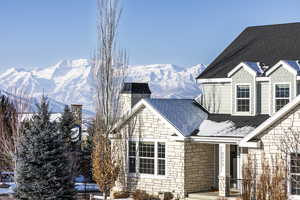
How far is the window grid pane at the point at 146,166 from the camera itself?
87.7ft

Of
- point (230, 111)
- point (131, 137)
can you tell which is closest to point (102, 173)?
point (131, 137)

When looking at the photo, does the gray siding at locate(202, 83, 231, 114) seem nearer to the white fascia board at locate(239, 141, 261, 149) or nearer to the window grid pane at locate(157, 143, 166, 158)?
the window grid pane at locate(157, 143, 166, 158)

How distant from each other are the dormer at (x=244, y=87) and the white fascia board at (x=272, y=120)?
150 inches

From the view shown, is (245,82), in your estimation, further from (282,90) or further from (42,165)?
(42,165)

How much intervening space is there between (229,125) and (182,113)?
2500 mm

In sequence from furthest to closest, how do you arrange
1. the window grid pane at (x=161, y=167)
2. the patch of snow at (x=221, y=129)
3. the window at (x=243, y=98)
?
the window at (x=243, y=98), the window grid pane at (x=161, y=167), the patch of snow at (x=221, y=129)

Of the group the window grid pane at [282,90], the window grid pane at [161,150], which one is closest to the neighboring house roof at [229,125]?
the window grid pane at [282,90]

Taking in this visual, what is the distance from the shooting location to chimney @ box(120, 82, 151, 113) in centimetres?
2853

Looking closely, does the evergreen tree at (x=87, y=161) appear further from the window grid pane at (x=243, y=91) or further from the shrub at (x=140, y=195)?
the window grid pane at (x=243, y=91)

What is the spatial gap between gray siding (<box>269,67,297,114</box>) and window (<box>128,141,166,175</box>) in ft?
17.5

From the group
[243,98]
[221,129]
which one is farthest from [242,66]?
[221,129]

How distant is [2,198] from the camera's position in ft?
88.8

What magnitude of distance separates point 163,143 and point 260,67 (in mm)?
5745

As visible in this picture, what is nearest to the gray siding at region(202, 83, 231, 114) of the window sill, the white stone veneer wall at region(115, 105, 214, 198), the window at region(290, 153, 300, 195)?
the white stone veneer wall at region(115, 105, 214, 198)
